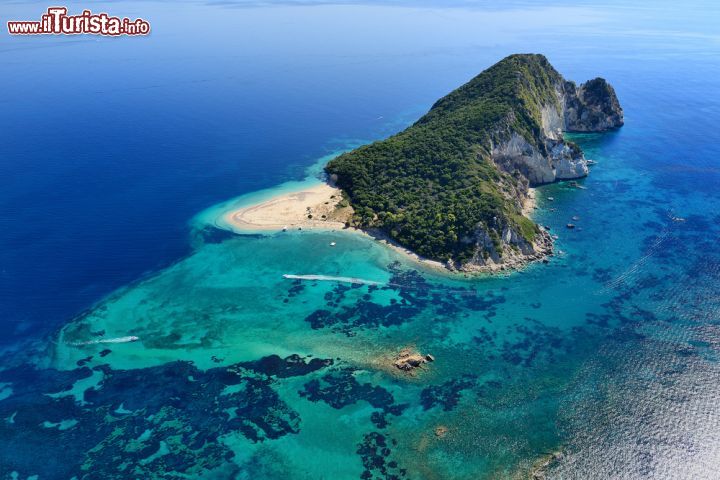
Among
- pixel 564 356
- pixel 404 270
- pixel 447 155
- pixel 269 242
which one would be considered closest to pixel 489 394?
pixel 564 356

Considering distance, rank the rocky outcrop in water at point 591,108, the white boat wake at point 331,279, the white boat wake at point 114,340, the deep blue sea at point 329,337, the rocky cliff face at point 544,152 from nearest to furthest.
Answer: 1. the deep blue sea at point 329,337
2. the white boat wake at point 114,340
3. the white boat wake at point 331,279
4. the rocky cliff face at point 544,152
5. the rocky outcrop in water at point 591,108

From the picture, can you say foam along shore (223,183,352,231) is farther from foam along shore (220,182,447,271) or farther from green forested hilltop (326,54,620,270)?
green forested hilltop (326,54,620,270)

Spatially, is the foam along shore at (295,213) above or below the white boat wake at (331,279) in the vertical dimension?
above

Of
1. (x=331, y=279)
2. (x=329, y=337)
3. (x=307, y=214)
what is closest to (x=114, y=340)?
(x=329, y=337)

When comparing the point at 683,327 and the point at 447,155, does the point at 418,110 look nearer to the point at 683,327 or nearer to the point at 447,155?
the point at 447,155

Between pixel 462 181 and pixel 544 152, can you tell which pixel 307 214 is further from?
pixel 544 152

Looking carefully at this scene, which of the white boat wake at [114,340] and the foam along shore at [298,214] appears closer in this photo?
the white boat wake at [114,340]

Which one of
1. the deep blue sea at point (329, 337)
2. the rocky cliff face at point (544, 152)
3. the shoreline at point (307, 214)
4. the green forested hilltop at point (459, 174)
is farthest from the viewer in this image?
the rocky cliff face at point (544, 152)

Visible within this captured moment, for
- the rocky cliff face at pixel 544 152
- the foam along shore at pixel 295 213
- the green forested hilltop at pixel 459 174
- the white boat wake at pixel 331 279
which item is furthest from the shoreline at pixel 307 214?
the white boat wake at pixel 331 279

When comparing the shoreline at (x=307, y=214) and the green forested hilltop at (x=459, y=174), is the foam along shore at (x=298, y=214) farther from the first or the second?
the green forested hilltop at (x=459, y=174)
